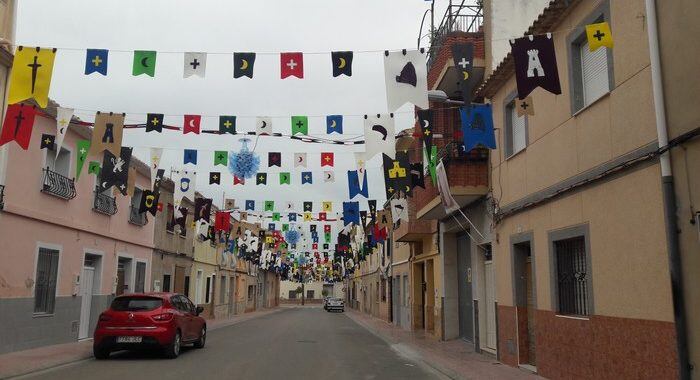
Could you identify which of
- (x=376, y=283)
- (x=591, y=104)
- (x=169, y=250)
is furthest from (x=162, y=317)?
(x=376, y=283)

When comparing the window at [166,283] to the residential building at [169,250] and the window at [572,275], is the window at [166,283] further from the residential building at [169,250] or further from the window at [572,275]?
the window at [572,275]

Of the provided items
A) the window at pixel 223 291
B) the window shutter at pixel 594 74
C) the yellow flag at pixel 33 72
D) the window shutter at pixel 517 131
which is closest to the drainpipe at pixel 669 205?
the window shutter at pixel 594 74

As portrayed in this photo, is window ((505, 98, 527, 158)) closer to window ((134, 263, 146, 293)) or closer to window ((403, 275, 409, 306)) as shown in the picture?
window ((134, 263, 146, 293))

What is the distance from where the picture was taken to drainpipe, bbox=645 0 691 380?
675 cm

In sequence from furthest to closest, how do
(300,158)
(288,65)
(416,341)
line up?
(416,341) → (300,158) → (288,65)

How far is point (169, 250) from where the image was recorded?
85.9 ft

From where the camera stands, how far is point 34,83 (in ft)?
34.3

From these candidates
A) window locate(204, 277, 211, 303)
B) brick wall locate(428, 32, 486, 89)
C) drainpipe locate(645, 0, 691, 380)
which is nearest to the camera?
drainpipe locate(645, 0, 691, 380)

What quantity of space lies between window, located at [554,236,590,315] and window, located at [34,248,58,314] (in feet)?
42.2

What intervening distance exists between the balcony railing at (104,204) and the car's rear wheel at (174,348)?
21.9 ft

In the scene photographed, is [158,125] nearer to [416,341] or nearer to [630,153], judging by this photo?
[630,153]

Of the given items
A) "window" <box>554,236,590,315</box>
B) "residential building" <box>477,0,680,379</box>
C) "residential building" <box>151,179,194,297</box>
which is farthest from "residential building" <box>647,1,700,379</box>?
"residential building" <box>151,179,194,297</box>

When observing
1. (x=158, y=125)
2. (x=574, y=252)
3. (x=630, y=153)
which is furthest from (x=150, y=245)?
(x=630, y=153)

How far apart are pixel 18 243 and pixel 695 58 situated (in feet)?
47.6
